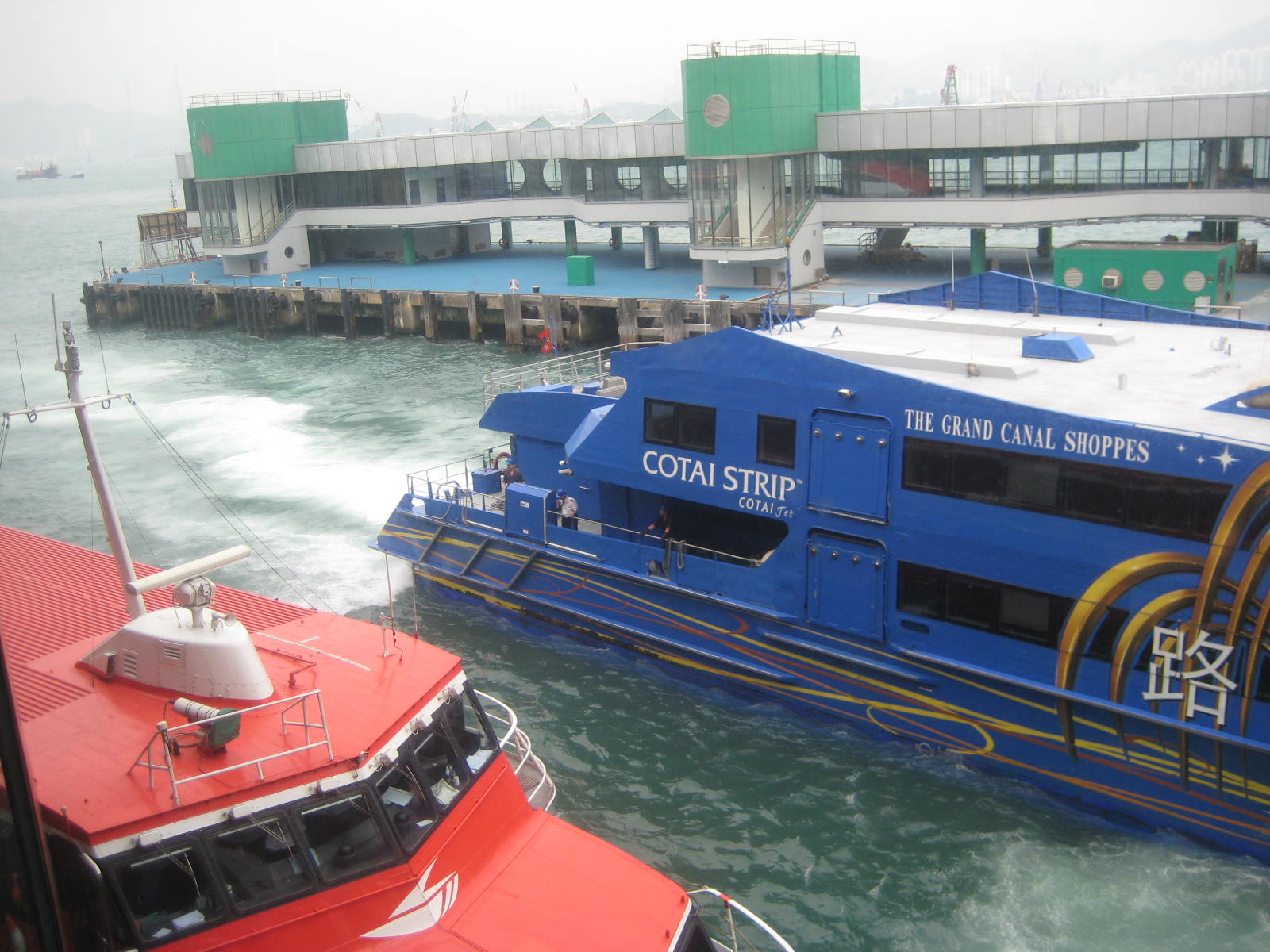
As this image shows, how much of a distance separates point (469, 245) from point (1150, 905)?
2006 inches

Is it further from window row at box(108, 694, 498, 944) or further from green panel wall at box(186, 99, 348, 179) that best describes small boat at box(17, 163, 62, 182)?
green panel wall at box(186, 99, 348, 179)

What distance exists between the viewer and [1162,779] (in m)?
12.8

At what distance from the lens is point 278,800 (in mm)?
7984

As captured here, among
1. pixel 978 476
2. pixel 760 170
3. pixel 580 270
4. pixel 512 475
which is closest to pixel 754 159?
pixel 760 170

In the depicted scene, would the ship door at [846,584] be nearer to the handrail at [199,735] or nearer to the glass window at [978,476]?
the glass window at [978,476]

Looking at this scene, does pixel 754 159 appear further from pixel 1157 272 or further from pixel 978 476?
pixel 978 476

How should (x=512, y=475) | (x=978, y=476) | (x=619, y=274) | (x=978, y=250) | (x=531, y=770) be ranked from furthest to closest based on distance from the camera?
(x=619, y=274) → (x=978, y=250) → (x=512, y=475) → (x=978, y=476) → (x=531, y=770)

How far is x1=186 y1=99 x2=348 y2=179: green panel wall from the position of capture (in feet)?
Result: 169

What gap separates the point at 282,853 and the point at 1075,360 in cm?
1143

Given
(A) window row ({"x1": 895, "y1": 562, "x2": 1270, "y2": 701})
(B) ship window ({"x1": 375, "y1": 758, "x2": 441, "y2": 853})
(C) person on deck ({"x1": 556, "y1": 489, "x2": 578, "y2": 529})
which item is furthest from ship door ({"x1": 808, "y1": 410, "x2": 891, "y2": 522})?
(B) ship window ({"x1": 375, "y1": 758, "x2": 441, "y2": 853})

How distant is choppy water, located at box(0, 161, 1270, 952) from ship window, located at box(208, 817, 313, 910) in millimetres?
4303

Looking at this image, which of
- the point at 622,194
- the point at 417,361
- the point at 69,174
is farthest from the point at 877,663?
the point at 622,194

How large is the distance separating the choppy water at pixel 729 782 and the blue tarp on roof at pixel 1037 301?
716cm

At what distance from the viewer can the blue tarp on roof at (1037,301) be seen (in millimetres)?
16875
